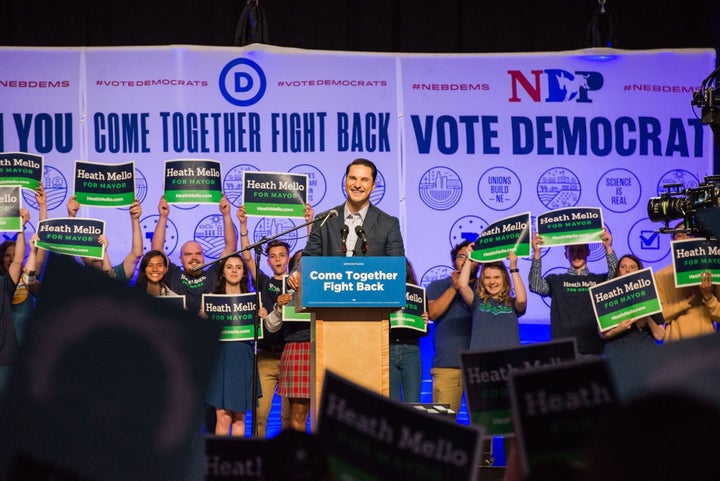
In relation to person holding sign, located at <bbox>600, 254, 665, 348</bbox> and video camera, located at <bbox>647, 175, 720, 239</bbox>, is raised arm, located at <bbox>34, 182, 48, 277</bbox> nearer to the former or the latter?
person holding sign, located at <bbox>600, 254, 665, 348</bbox>

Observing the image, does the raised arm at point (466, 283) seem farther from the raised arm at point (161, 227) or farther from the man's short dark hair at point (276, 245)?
the raised arm at point (161, 227)

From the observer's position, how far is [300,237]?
24.4ft

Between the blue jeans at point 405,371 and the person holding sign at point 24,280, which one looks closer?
the person holding sign at point 24,280

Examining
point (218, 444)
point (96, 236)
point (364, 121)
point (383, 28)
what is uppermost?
point (383, 28)

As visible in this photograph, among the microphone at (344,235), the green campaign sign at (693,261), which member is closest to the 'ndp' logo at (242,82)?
the microphone at (344,235)

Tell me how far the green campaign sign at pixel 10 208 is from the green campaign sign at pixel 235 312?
141 centimetres

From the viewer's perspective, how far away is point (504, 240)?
688cm

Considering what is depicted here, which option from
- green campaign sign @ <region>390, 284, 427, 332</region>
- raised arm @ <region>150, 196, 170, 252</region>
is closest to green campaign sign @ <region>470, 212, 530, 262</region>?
green campaign sign @ <region>390, 284, 427, 332</region>

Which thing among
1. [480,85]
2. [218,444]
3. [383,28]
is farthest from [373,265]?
[383,28]

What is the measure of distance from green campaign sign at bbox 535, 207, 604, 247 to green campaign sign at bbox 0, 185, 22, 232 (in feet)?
11.4

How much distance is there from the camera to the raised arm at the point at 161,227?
7172 millimetres

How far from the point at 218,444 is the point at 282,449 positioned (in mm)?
472

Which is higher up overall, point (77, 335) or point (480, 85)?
point (480, 85)

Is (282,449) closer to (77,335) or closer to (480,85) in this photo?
(77,335)
